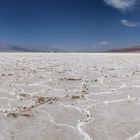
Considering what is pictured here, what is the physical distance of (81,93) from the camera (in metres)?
5.65

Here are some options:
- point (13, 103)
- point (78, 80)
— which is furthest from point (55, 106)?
point (78, 80)

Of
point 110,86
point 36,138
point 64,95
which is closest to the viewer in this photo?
point 36,138

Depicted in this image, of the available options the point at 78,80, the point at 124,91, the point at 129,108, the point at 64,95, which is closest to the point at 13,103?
the point at 64,95

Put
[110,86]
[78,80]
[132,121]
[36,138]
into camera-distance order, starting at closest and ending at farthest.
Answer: [36,138], [132,121], [110,86], [78,80]

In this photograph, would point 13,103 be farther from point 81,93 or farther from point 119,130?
point 119,130

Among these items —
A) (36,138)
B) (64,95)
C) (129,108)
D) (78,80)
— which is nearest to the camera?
(36,138)

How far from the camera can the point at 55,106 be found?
4.70 meters

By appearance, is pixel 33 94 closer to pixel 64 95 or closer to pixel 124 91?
pixel 64 95

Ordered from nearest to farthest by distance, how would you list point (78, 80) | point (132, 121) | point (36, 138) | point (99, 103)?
point (36, 138)
point (132, 121)
point (99, 103)
point (78, 80)

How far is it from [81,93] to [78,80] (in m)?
1.69

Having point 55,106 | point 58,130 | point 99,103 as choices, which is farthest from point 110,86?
point 58,130

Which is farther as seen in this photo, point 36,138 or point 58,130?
point 58,130

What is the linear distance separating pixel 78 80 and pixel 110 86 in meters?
1.07

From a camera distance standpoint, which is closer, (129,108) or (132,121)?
(132,121)
